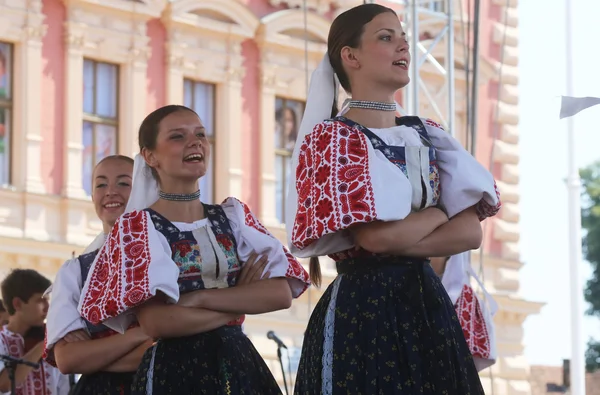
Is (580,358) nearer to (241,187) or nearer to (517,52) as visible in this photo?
(241,187)

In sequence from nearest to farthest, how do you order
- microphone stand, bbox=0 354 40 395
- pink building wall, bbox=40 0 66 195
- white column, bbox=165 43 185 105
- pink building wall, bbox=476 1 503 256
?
microphone stand, bbox=0 354 40 395
pink building wall, bbox=40 0 66 195
white column, bbox=165 43 185 105
pink building wall, bbox=476 1 503 256

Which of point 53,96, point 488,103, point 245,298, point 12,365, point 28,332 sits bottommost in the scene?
point 12,365

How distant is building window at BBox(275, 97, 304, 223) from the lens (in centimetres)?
1789

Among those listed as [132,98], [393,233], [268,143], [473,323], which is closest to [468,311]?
[473,323]

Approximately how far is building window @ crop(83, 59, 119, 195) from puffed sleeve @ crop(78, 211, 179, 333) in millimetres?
11687

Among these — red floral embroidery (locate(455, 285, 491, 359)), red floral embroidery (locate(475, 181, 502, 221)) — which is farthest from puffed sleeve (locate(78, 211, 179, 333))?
red floral embroidery (locate(455, 285, 491, 359))

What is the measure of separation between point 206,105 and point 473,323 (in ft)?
36.4

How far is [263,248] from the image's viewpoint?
175 inches

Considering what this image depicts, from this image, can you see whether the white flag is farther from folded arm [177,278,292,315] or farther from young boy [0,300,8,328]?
young boy [0,300,8,328]

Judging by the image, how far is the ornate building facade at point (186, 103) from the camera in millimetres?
15359

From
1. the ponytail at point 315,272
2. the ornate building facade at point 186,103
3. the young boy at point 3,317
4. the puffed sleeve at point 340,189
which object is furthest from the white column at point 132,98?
the puffed sleeve at point 340,189

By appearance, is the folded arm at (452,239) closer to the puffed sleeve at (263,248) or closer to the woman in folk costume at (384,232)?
the woman in folk costume at (384,232)

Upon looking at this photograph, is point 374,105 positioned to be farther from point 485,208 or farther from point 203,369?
point 203,369

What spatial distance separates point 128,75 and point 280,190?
260cm
